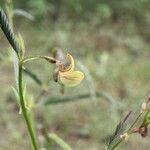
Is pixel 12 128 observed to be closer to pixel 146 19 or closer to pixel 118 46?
pixel 118 46

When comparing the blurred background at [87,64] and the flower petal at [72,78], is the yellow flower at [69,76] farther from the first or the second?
the blurred background at [87,64]

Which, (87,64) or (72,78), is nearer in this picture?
(72,78)

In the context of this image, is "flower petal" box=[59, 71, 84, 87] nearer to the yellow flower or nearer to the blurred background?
the yellow flower

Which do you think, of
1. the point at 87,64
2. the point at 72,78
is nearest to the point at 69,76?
the point at 72,78

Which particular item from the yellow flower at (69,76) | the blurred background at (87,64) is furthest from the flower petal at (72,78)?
the blurred background at (87,64)

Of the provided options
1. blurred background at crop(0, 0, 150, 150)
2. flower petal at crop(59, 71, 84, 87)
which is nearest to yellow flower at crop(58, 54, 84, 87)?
flower petal at crop(59, 71, 84, 87)

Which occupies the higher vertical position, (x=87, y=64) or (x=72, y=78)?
(x=72, y=78)

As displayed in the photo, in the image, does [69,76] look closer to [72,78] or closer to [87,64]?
[72,78]
